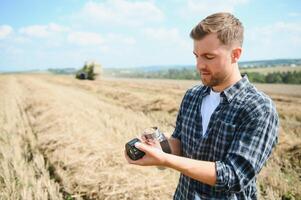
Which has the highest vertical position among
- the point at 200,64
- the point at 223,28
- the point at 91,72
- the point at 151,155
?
the point at 223,28

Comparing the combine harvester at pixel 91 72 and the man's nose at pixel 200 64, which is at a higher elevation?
the man's nose at pixel 200 64

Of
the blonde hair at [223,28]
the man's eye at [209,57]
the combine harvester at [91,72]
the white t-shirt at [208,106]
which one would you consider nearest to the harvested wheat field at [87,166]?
the white t-shirt at [208,106]

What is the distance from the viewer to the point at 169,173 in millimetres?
5008

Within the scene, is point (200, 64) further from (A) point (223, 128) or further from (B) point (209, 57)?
(A) point (223, 128)

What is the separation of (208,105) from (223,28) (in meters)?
0.47

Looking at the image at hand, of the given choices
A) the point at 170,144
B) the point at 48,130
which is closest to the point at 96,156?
the point at 48,130

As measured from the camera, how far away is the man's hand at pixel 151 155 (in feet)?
5.83

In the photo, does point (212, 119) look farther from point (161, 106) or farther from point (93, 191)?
point (161, 106)

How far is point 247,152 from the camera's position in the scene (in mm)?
1727

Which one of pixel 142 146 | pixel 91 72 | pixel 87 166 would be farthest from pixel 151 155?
pixel 91 72

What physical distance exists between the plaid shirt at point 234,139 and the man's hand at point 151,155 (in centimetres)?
27

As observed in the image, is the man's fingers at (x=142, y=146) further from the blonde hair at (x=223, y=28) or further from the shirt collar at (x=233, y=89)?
the blonde hair at (x=223, y=28)

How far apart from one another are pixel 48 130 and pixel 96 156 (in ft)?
9.41

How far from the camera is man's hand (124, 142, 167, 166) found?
5.83 ft
